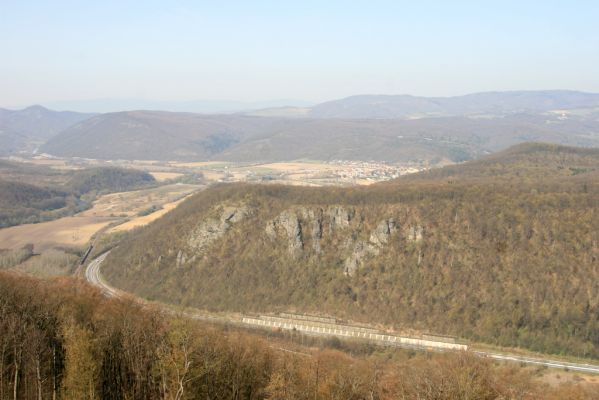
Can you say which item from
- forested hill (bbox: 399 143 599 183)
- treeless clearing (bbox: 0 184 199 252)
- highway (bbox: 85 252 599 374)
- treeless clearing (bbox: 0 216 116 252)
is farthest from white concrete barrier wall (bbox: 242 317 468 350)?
forested hill (bbox: 399 143 599 183)

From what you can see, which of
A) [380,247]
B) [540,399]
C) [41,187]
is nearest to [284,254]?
[380,247]

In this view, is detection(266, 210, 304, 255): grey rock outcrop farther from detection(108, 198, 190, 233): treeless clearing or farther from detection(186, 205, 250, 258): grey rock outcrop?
detection(108, 198, 190, 233): treeless clearing

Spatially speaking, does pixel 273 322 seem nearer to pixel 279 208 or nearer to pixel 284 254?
pixel 284 254

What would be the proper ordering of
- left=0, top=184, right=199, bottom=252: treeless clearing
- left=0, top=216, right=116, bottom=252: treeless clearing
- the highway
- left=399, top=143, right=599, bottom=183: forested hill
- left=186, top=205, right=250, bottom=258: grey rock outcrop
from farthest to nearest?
1. left=399, top=143, right=599, bottom=183: forested hill
2. left=0, top=184, right=199, bottom=252: treeless clearing
3. left=0, top=216, right=116, bottom=252: treeless clearing
4. left=186, top=205, right=250, bottom=258: grey rock outcrop
5. the highway

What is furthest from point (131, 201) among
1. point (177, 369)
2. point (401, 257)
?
point (177, 369)

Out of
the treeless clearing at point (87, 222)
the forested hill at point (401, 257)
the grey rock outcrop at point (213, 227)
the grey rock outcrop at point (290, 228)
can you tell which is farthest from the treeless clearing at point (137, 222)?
the grey rock outcrop at point (290, 228)

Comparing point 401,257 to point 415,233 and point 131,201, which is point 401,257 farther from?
point 131,201
